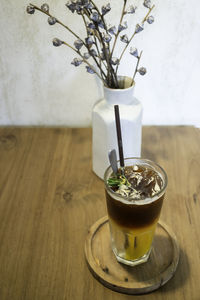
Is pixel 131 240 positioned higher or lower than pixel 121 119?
lower

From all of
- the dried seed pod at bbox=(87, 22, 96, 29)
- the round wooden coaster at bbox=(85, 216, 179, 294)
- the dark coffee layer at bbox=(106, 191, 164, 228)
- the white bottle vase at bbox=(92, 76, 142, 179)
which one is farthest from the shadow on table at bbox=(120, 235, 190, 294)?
the dried seed pod at bbox=(87, 22, 96, 29)

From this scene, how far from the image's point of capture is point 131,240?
2.35ft

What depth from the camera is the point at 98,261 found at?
28.5 inches

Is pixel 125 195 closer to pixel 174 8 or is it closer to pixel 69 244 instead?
pixel 69 244

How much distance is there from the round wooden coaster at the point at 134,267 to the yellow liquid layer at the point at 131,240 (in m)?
0.03

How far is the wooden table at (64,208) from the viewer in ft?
2.24

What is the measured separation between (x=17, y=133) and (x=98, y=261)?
0.66 metres

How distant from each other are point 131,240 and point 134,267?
2.5 inches

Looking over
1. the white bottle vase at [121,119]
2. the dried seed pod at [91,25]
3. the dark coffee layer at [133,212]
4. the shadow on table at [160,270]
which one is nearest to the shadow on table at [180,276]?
the shadow on table at [160,270]

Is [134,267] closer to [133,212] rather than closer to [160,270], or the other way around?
[160,270]

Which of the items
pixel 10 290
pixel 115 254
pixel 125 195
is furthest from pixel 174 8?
pixel 10 290

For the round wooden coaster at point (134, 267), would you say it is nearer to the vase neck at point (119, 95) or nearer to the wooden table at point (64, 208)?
the wooden table at point (64, 208)

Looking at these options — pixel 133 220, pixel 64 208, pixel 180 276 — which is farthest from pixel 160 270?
pixel 64 208

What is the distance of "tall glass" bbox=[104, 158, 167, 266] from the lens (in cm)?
62
